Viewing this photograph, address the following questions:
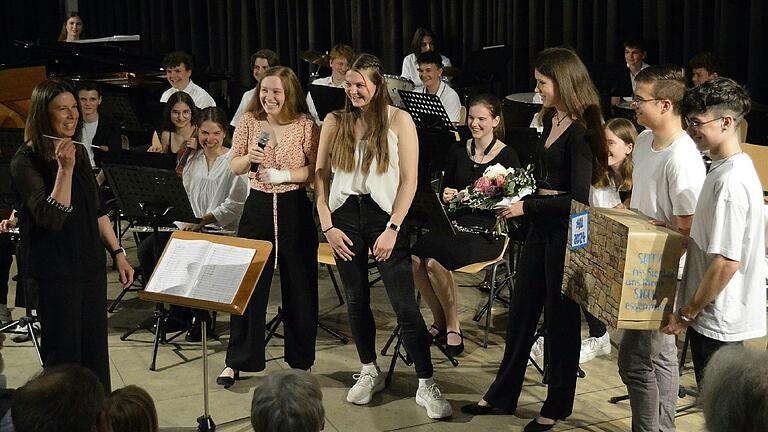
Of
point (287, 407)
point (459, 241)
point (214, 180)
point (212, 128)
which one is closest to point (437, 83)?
point (212, 128)

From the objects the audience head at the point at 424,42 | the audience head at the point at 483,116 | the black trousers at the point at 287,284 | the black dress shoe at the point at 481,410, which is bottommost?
the black dress shoe at the point at 481,410

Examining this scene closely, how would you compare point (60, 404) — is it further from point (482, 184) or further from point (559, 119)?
point (482, 184)

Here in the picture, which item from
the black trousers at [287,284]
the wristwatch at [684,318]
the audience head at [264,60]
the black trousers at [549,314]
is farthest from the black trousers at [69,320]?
the audience head at [264,60]

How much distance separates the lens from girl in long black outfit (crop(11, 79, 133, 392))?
→ 3.60 metres

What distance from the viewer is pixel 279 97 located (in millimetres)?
4293

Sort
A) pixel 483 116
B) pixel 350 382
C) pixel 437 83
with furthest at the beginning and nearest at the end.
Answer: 1. pixel 437 83
2. pixel 483 116
3. pixel 350 382

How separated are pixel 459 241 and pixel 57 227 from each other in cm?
232

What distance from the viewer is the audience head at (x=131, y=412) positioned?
7.72 feet

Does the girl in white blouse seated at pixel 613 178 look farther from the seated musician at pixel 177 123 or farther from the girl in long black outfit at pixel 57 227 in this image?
the seated musician at pixel 177 123

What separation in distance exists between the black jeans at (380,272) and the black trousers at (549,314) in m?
0.45

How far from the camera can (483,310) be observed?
18.9ft

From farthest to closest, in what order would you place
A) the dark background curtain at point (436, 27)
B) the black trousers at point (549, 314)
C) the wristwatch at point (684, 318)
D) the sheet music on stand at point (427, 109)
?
the dark background curtain at point (436, 27) < the sheet music on stand at point (427, 109) < the black trousers at point (549, 314) < the wristwatch at point (684, 318)

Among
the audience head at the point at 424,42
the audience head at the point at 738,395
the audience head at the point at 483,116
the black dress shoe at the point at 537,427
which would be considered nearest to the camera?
the audience head at the point at 738,395

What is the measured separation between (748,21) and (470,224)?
13.5 feet
